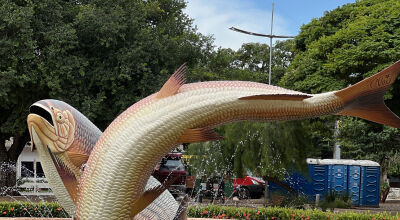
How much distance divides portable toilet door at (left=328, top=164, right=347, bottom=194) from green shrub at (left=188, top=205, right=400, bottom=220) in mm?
8833

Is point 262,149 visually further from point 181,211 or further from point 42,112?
point 181,211

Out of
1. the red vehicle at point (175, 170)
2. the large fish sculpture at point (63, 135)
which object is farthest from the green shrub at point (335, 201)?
the large fish sculpture at point (63, 135)

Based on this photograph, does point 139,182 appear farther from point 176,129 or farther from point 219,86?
point 219,86

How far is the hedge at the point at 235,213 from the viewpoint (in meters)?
9.66

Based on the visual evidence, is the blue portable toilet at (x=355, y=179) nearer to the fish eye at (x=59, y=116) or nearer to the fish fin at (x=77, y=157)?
the fish fin at (x=77, y=157)

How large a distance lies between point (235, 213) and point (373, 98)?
21.5 feet

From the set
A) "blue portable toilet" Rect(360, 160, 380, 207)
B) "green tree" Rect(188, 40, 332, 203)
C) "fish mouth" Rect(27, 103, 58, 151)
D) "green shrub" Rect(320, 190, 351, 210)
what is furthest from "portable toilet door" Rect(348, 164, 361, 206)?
"fish mouth" Rect(27, 103, 58, 151)

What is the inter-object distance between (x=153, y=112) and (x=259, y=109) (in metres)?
0.92

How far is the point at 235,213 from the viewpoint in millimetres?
10109

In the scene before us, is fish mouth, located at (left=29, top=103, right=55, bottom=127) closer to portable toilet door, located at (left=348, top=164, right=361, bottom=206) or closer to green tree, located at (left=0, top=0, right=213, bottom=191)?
green tree, located at (left=0, top=0, right=213, bottom=191)

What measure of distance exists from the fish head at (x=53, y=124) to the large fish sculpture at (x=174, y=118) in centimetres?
140

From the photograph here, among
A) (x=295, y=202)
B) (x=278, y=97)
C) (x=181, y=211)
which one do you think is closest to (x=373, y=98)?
(x=278, y=97)

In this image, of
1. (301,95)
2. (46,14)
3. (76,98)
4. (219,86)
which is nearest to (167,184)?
(219,86)

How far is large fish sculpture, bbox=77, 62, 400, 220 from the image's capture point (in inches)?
159
